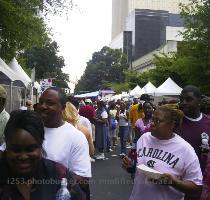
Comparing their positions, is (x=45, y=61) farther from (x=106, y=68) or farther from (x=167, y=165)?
(x=106, y=68)

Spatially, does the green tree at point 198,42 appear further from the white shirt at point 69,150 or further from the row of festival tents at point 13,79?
the white shirt at point 69,150

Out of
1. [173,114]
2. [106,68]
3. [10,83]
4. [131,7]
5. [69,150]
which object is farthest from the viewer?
[131,7]

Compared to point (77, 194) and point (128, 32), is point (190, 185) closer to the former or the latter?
point (77, 194)

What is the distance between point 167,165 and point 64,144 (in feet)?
2.85

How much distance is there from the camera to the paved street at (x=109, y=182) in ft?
26.7

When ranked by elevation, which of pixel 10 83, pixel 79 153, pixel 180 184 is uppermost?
pixel 10 83

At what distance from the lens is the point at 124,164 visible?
4059 millimetres

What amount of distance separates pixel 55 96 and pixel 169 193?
1218mm

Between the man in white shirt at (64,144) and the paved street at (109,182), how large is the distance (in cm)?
450

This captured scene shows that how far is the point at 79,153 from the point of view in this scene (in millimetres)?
3424

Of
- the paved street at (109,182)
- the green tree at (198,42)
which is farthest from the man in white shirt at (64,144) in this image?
the green tree at (198,42)

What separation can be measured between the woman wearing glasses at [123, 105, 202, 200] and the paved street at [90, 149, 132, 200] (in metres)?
4.24

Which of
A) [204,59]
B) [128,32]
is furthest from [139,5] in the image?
[204,59]

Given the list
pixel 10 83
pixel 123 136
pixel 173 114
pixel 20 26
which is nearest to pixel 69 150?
pixel 173 114
